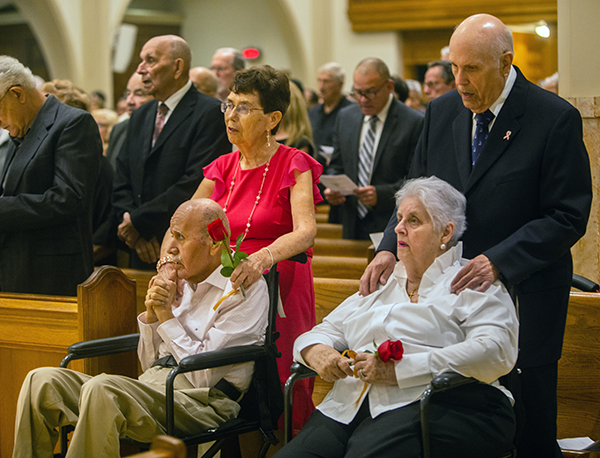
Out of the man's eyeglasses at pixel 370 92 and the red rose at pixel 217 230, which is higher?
the man's eyeglasses at pixel 370 92

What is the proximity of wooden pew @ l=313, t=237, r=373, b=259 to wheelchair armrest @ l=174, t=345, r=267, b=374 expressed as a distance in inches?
75.9

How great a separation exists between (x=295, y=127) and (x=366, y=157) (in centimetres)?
53

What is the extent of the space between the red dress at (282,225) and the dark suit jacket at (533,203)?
67cm

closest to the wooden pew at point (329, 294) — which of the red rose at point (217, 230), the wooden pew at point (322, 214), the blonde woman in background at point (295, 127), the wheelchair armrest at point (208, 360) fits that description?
the wheelchair armrest at point (208, 360)

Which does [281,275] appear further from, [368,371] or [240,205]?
[368,371]

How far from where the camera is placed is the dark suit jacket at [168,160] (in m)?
3.61

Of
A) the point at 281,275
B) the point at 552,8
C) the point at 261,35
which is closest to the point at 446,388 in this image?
the point at 281,275

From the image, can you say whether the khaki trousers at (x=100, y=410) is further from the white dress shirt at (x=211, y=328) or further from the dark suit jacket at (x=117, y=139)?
the dark suit jacket at (x=117, y=139)

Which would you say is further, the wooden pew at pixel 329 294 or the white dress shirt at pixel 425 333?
the wooden pew at pixel 329 294

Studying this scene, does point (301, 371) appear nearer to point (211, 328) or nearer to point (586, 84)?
point (211, 328)

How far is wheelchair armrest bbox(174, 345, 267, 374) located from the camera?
93.0 inches

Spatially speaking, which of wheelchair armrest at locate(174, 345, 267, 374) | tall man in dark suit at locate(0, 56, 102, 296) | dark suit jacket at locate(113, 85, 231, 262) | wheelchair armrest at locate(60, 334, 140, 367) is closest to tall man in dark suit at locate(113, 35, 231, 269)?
dark suit jacket at locate(113, 85, 231, 262)

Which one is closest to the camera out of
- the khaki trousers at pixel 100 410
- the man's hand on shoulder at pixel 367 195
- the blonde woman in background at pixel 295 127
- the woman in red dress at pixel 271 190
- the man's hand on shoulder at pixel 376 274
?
the khaki trousers at pixel 100 410

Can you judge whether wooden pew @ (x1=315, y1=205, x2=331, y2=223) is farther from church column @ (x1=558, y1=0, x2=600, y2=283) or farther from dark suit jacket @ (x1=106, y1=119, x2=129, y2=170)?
church column @ (x1=558, y1=0, x2=600, y2=283)
